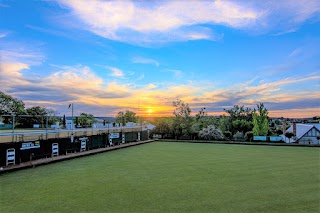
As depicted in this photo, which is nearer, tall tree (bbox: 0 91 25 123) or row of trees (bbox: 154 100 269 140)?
row of trees (bbox: 154 100 269 140)

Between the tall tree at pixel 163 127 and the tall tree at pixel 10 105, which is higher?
the tall tree at pixel 10 105

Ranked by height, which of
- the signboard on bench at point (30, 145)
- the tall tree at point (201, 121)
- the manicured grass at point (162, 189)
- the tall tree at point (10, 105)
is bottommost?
the manicured grass at point (162, 189)

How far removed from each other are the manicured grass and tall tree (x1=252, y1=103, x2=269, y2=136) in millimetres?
13900

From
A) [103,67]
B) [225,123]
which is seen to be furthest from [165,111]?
[103,67]

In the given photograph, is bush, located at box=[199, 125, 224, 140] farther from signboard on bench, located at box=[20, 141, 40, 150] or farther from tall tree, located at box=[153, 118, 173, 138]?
signboard on bench, located at box=[20, 141, 40, 150]

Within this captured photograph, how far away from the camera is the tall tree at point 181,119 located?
21.1 m

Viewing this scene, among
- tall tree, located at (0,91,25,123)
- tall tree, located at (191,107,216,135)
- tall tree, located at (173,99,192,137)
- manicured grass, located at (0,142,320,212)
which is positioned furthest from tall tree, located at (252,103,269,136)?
tall tree, located at (0,91,25,123)

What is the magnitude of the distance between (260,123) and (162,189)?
18.7m

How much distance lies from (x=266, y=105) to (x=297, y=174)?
1786 cm

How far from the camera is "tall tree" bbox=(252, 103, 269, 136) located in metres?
20.9

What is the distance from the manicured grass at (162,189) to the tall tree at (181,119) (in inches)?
530

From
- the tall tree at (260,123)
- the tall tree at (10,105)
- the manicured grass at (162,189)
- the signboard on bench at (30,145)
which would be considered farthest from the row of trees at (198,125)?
the tall tree at (10,105)

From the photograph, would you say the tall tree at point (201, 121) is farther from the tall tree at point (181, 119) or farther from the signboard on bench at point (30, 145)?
the signboard on bench at point (30, 145)

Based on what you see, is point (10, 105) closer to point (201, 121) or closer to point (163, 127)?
point (163, 127)
